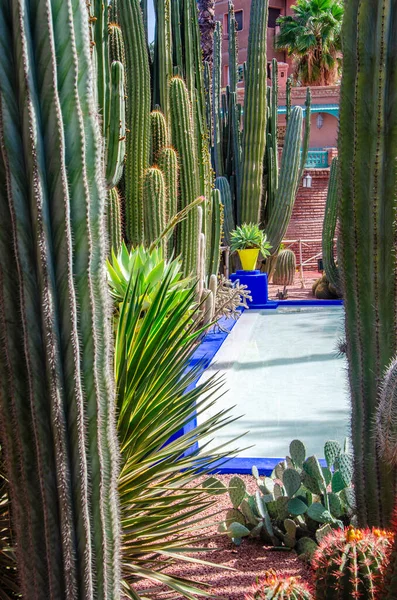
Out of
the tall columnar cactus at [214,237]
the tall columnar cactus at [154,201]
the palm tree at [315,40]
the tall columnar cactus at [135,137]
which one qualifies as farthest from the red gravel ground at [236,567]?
the palm tree at [315,40]

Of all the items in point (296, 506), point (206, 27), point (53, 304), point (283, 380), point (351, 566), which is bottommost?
point (283, 380)

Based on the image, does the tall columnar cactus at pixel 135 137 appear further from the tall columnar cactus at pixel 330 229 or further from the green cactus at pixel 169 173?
the tall columnar cactus at pixel 330 229

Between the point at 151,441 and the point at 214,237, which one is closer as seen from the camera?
the point at 151,441

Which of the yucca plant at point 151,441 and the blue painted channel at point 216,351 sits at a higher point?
the yucca plant at point 151,441

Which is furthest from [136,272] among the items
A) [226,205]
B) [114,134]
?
[226,205]

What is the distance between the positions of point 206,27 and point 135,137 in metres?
7.79

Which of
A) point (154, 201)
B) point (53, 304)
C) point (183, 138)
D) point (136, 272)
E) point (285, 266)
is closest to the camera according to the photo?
point (53, 304)

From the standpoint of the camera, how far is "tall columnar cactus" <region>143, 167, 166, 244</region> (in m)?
6.63

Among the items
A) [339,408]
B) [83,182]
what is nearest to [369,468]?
[83,182]

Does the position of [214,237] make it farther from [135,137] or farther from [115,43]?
[115,43]

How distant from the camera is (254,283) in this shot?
12281 millimetres

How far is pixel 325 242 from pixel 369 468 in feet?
33.7

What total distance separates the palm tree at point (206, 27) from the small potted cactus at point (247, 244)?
3544 millimetres

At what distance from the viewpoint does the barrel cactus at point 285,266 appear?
15.2 meters
